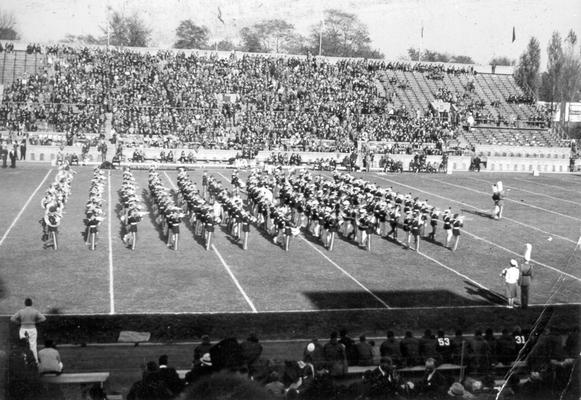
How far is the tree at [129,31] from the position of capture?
2886 inches

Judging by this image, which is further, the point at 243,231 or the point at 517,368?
the point at 243,231

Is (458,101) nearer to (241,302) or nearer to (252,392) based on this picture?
(241,302)

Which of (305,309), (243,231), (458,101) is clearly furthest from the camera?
(458,101)

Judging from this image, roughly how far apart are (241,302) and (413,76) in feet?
148

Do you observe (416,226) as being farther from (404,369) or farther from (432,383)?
A: (432,383)

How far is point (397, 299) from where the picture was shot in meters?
15.3

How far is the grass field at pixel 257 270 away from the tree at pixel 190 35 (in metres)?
57.6

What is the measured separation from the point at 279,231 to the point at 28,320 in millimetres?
10790

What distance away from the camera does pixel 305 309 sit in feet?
46.4

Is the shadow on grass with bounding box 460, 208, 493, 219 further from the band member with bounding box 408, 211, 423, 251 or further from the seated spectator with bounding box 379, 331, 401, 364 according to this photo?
the seated spectator with bounding box 379, 331, 401, 364

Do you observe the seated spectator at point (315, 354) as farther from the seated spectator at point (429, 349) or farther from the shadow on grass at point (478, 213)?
the shadow on grass at point (478, 213)

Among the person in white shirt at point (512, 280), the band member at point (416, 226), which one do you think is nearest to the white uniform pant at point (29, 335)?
the person in white shirt at point (512, 280)

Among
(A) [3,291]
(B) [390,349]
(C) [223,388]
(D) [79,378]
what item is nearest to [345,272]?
(B) [390,349]

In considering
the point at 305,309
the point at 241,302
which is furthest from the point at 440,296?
the point at 241,302
